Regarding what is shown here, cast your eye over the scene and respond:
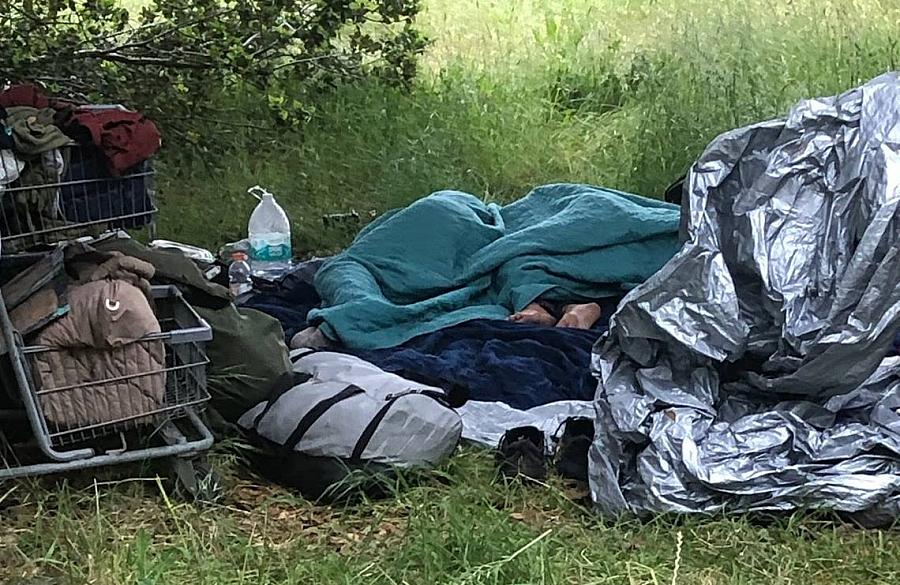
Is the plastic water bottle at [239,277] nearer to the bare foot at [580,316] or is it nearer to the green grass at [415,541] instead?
the bare foot at [580,316]

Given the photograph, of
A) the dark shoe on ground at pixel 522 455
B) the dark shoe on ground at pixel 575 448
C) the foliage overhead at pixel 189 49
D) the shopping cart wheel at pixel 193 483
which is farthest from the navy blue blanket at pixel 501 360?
the foliage overhead at pixel 189 49

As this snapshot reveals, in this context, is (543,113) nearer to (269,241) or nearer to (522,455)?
(269,241)

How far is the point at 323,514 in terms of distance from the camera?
294cm

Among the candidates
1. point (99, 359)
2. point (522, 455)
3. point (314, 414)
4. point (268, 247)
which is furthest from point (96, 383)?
point (268, 247)

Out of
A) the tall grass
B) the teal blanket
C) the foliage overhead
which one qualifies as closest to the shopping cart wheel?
the teal blanket

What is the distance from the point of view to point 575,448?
3.04 meters

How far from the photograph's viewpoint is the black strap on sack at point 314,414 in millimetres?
2994

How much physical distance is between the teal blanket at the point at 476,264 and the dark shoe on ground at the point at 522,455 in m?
0.88

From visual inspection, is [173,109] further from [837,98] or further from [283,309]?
[837,98]

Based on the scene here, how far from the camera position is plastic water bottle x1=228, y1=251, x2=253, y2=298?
4380 mm

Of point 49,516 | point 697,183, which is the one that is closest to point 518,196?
point 697,183

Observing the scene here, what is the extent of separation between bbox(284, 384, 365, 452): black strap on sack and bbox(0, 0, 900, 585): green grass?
5.9 inches

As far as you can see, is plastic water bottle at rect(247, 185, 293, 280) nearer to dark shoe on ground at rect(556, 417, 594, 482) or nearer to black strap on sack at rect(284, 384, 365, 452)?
black strap on sack at rect(284, 384, 365, 452)

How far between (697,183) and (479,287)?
4.26 feet
